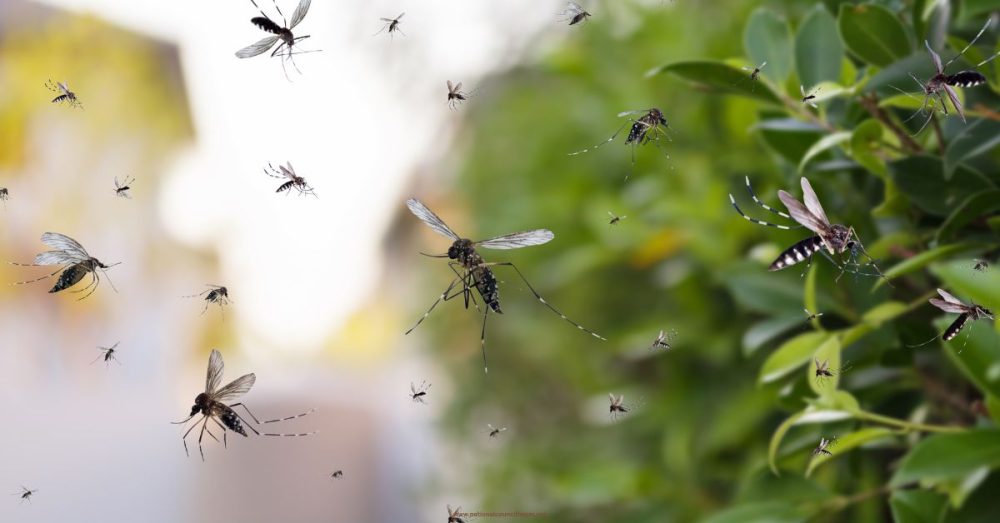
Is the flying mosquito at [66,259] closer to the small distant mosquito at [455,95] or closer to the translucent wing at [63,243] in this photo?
the translucent wing at [63,243]

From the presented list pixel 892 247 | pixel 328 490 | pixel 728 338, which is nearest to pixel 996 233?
pixel 892 247

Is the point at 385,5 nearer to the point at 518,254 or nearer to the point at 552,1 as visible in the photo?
the point at 552,1

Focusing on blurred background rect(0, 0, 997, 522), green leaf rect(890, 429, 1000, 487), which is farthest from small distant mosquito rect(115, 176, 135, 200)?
green leaf rect(890, 429, 1000, 487)

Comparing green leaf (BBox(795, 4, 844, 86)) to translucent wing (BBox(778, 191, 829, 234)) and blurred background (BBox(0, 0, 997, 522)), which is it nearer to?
blurred background (BBox(0, 0, 997, 522))

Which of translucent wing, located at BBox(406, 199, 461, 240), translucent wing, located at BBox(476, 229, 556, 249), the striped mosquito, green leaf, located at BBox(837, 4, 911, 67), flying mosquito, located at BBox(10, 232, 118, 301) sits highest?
green leaf, located at BBox(837, 4, 911, 67)

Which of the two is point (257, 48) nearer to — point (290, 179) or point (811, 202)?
point (290, 179)

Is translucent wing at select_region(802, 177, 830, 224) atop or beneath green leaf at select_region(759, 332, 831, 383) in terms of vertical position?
atop

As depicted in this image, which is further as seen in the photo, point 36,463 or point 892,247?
point 36,463

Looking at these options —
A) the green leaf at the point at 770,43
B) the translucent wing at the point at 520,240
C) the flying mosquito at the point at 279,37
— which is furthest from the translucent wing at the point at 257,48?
the green leaf at the point at 770,43
